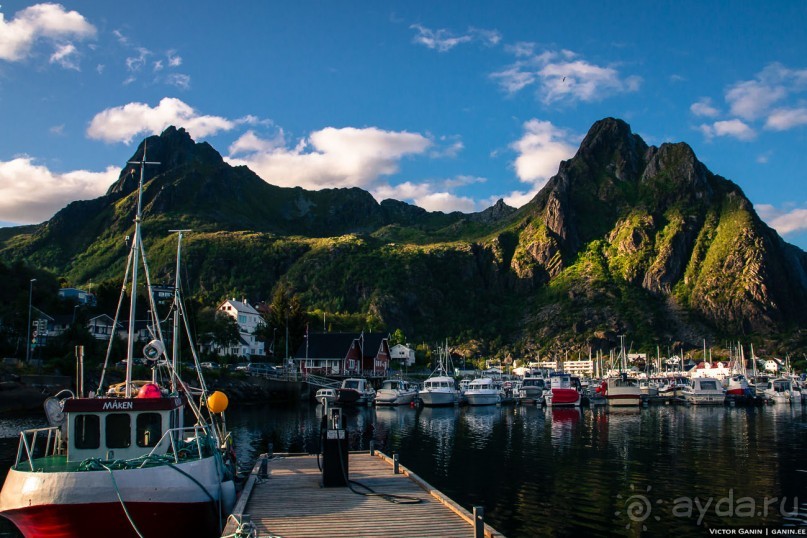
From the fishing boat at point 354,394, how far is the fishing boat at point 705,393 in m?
45.1

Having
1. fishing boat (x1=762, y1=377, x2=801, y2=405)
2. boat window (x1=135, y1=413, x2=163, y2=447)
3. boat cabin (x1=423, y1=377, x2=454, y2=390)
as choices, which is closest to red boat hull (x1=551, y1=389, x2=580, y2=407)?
boat cabin (x1=423, y1=377, x2=454, y2=390)

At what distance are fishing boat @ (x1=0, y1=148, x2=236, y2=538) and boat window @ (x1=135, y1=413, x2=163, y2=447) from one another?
0.03 meters

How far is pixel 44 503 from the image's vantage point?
18016 mm

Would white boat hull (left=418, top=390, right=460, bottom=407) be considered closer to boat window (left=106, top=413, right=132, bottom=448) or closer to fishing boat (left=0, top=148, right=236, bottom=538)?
fishing boat (left=0, top=148, right=236, bottom=538)

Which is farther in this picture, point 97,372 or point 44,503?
point 97,372

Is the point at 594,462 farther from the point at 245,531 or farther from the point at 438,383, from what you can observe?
the point at 438,383

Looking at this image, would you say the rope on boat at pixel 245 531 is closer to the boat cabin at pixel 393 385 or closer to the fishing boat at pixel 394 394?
the fishing boat at pixel 394 394

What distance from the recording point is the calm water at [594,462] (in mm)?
25875

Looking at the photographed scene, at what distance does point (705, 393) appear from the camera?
313 feet

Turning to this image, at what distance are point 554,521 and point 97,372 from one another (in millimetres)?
65934

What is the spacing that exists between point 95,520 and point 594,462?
28.7m

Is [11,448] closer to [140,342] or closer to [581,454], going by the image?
[581,454]

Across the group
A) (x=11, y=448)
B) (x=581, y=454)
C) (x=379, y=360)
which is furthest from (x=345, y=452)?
(x=379, y=360)

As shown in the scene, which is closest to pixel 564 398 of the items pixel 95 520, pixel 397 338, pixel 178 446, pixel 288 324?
pixel 288 324
